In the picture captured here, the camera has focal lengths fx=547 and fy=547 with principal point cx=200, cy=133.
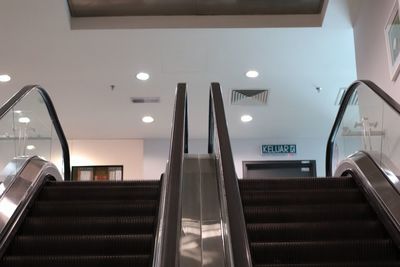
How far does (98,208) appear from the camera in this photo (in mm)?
4105

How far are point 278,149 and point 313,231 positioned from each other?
9652 millimetres

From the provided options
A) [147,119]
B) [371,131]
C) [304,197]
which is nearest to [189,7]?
[371,131]

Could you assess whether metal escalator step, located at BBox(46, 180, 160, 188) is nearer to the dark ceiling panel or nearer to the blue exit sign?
the dark ceiling panel

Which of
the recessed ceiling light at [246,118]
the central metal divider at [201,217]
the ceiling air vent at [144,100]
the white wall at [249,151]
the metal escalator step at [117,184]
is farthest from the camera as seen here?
the white wall at [249,151]

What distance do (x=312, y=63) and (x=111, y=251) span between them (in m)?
6.41

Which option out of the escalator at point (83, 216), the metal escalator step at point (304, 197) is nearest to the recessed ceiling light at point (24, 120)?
the escalator at point (83, 216)

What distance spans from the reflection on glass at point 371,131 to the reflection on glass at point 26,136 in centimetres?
308

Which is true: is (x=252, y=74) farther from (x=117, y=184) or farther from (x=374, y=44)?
(x=117, y=184)

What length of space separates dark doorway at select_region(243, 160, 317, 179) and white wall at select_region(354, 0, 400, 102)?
5.65 m

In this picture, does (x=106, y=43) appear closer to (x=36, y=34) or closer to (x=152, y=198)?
(x=36, y=34)

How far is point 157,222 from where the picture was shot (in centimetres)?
371

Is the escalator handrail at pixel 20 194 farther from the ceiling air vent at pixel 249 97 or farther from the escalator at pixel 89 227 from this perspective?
the ceiling air vent at pixel 249 97

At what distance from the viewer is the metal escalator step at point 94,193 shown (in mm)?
4398

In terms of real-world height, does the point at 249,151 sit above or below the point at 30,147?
above
